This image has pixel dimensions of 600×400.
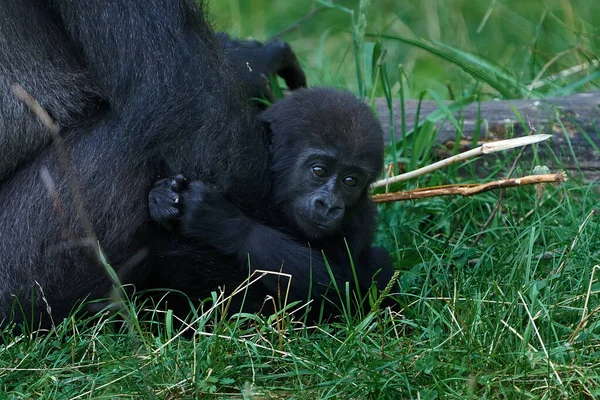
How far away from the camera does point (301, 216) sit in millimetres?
3531

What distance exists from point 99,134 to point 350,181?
0.96 m

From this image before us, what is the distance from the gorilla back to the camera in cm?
321

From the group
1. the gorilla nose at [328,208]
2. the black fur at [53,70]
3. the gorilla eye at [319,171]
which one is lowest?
the gorilla nose at [328,208]

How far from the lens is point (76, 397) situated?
279 centimetres

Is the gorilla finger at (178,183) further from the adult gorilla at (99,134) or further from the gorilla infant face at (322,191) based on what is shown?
the gorilla infant face at (322,191)

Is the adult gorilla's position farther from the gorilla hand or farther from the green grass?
the gorilla hand

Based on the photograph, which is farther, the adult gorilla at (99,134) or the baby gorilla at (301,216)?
the baby gorilla at (301,216)

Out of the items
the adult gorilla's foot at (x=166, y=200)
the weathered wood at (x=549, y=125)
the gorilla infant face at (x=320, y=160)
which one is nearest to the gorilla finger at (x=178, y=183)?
the adult gorilla's foot at (x=166, y=200)

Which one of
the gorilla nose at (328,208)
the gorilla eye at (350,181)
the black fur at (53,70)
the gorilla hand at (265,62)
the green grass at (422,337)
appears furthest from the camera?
the gorilla hand at (265,62)

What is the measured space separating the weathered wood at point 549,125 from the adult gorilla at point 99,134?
174 cm

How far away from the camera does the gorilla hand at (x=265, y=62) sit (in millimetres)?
4518

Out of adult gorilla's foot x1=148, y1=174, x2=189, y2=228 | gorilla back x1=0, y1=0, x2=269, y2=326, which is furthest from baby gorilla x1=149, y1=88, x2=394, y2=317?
gorilla back x1=0, y1=0, x2=269, y2=326

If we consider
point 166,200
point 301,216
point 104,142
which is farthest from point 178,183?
point 301,216

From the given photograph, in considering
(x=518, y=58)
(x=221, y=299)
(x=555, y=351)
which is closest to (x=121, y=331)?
(x=221, y=299)
